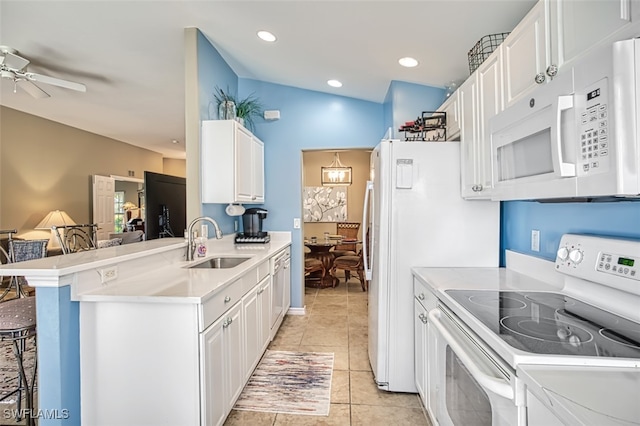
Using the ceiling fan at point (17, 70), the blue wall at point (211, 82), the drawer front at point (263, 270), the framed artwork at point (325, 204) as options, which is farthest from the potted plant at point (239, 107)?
the framed artwork at point (325, 204)

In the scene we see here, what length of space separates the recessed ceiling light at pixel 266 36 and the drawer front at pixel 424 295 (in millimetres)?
2309

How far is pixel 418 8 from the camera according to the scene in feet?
6.66

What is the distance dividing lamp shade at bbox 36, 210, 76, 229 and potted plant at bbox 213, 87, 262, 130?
12.2ft

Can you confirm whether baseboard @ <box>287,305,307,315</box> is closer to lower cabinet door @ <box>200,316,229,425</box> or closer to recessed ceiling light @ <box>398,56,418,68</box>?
lower cabinet door @ <box>200,316,229,425</box>

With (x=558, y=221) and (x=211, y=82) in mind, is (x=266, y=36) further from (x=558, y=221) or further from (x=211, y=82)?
(x=558, y=221)

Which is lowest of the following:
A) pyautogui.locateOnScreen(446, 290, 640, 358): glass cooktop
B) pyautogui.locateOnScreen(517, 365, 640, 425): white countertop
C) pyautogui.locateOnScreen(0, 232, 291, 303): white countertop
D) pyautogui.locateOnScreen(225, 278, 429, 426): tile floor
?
pyautogui.locateOnScreen(225, 278, 429, 426): tile floor

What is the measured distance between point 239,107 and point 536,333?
3.44 meters

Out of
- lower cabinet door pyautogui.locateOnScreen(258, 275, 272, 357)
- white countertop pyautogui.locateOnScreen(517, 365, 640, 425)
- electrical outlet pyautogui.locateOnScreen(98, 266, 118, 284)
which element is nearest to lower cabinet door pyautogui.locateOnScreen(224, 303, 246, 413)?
lower cabinet door pyautogui.locateOnScreen(258, 275, 272, 357)

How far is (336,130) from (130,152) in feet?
19.0

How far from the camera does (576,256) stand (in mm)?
1464

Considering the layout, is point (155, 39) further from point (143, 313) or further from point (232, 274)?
point (143, 313)

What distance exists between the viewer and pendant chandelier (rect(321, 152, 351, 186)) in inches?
258

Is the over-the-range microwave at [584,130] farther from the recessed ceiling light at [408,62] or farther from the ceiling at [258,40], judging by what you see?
the recessed ceiling light at [408,62]

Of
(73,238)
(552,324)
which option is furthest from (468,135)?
(73,238)
